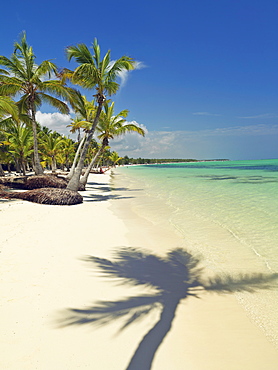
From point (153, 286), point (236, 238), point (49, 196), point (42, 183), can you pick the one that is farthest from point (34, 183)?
point (153, 286)

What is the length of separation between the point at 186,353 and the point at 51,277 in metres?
2.40

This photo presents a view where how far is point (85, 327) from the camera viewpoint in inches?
110

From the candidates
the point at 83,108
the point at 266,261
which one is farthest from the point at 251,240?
the point at 83,108

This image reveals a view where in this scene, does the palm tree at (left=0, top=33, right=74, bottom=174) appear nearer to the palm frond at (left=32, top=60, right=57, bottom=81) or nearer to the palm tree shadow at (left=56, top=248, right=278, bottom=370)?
the palm frond at (left=32, top=60, right=57, bottom=81)

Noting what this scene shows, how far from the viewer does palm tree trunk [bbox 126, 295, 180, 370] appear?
2325mm

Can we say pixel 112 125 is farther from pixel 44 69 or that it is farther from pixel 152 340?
pixel 152 340

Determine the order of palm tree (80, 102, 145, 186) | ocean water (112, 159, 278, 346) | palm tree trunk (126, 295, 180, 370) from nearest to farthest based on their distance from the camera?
palm tree trunk (126, 295, 180, 370), ocean water (112, 159, 278, 346), palm tree (80, 102, 145, 186)

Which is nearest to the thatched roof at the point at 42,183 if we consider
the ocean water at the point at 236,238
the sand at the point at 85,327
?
the ocean water at the point at 236,238

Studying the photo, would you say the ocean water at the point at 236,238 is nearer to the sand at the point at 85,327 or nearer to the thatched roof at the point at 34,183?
the sand at the point at 85,327

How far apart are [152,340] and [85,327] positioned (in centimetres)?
77

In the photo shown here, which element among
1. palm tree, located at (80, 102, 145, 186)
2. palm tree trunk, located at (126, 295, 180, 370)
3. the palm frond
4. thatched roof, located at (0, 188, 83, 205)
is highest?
the palm frond

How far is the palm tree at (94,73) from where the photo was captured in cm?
1470

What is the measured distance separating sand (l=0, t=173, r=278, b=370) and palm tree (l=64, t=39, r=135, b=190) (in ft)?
34.5

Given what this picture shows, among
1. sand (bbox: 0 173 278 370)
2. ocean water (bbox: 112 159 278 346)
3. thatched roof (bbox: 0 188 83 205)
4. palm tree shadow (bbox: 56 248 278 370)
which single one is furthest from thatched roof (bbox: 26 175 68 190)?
palm tree shadow (bbox: 56 248 278 370)
